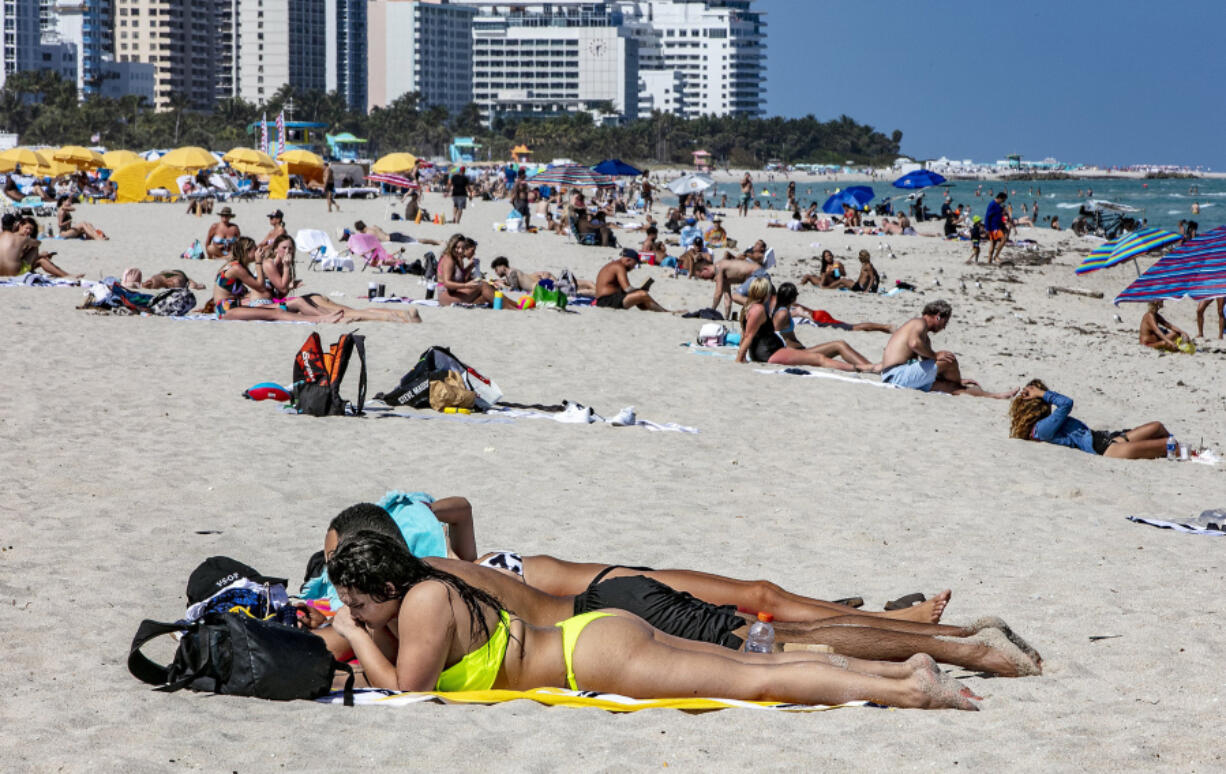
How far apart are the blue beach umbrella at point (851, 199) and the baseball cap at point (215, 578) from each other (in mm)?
30657

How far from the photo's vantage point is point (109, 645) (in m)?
4.12

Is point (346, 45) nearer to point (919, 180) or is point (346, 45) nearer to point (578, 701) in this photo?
point (919, 180)

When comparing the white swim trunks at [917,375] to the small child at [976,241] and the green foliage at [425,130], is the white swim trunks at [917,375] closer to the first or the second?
the small child at [976,241]

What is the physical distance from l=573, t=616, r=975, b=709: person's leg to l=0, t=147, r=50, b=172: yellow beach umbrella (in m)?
40.6

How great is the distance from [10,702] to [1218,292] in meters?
6.96

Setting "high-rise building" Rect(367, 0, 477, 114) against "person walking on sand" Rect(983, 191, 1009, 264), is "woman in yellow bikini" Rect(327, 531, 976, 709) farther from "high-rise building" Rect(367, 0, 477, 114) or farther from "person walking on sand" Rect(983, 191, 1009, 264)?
"high-rise building" Rect(367, 0, 477, 114)

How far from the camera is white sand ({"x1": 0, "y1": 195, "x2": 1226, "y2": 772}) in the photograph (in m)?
3.42

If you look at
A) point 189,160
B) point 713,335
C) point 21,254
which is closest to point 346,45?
point 189,160

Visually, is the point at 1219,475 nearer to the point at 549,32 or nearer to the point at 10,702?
the point at 10,702

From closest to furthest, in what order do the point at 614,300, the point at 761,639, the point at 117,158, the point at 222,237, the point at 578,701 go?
the point at 578,701 → the point at 761,639 → the point at 614,300 → the point at 222,237 → the point at 117,158

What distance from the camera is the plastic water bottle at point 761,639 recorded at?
4.02 metres

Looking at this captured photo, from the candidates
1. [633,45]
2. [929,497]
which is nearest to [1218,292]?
[929,497]

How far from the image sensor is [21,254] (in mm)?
15195

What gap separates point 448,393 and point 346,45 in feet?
572
